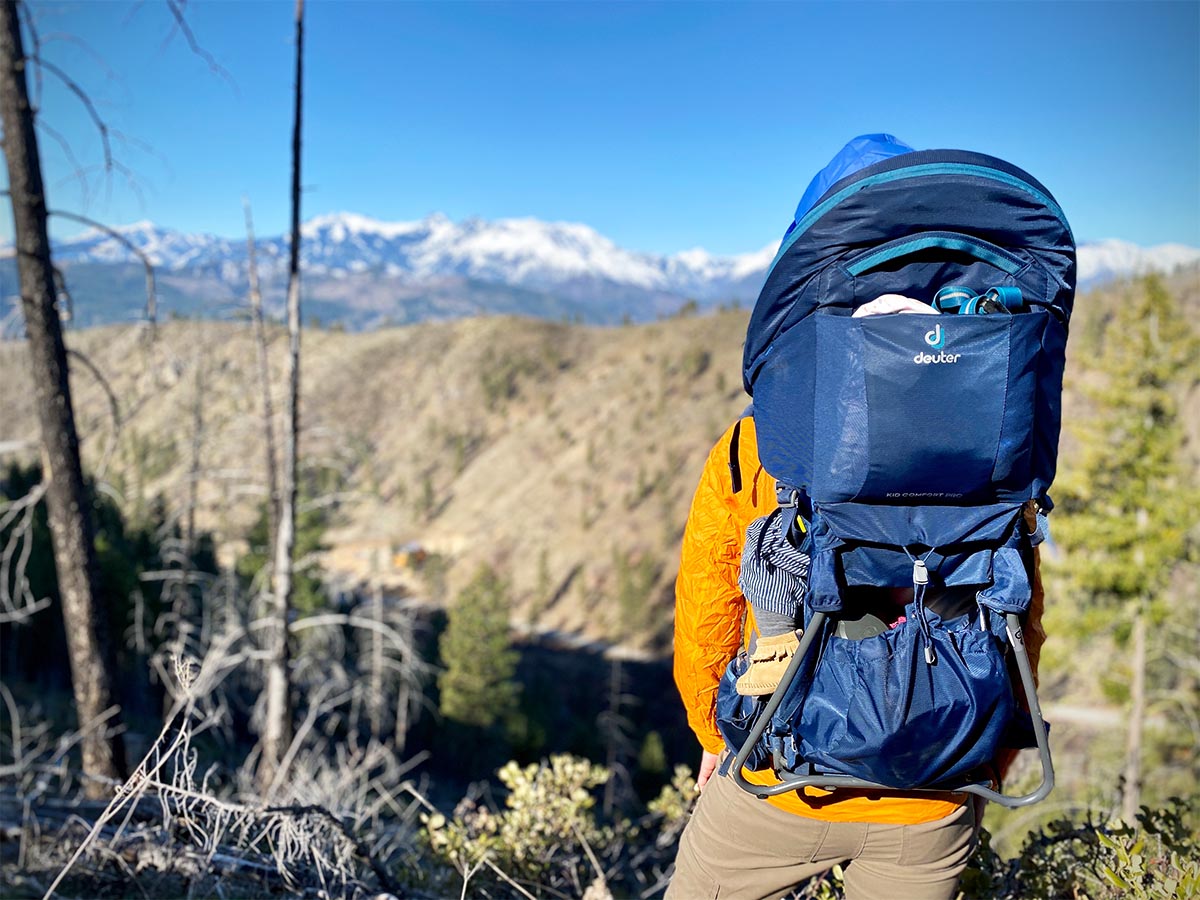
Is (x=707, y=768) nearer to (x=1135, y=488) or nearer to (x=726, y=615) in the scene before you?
(x=726, y=615)

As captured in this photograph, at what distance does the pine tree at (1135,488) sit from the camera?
12.0 metres

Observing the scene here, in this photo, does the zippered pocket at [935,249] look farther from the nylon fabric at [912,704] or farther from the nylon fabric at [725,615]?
the nylon fabric at [912,704]

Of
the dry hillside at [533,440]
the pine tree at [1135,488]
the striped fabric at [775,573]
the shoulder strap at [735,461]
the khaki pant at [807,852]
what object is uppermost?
the shoulder strap at [735,461]

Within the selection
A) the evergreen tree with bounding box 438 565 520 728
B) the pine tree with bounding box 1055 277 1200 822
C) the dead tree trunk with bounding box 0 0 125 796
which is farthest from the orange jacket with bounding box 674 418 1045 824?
the evergreen tree with bounding box 438 565 520 728

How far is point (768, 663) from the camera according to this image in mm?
1620

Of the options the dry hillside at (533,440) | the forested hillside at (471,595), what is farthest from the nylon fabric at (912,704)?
the dry hillside at (533,440)

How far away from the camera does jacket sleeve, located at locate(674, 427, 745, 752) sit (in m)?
1.78

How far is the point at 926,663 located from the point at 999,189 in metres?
0.94

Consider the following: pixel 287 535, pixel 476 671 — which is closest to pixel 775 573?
pixel 287 535

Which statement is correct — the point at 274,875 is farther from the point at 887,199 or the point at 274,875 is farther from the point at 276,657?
the point at 276,657

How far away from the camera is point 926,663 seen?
57.6 inches

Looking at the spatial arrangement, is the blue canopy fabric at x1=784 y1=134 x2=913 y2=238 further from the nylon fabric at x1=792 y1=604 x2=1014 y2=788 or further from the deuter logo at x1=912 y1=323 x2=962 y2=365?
the nylon fabric at x1=792 y1=604 x2=1014 y2=788

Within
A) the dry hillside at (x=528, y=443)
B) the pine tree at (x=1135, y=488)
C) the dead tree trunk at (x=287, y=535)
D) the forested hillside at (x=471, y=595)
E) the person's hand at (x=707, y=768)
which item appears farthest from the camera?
the dry hillside at (x=528, y=443)

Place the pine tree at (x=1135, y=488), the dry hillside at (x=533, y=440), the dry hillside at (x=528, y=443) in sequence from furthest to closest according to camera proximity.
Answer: the dry hillside at (x=528, y=443) < the dry hillside at (x=533, y=440) < the pine tree at (x=1135, y=488)
